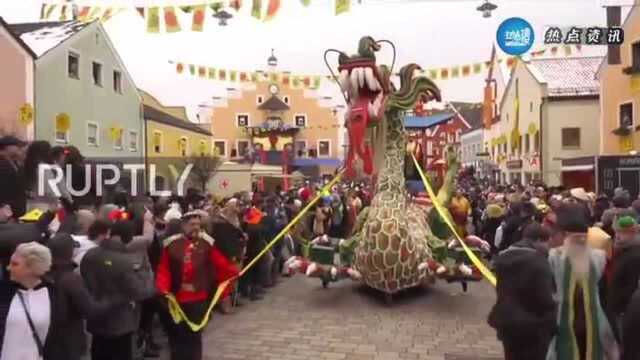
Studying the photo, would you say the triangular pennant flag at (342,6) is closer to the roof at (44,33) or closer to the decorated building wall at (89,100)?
the decorated building wall at (89,100)

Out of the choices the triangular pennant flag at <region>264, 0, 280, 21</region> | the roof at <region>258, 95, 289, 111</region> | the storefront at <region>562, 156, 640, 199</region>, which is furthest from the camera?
the roof at <region>258, 95, 289, 111</region>

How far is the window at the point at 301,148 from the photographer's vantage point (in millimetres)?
48656

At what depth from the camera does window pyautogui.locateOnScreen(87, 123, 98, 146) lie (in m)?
22.4

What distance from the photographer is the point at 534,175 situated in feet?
97.8

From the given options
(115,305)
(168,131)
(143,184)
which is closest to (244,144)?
(168,131)

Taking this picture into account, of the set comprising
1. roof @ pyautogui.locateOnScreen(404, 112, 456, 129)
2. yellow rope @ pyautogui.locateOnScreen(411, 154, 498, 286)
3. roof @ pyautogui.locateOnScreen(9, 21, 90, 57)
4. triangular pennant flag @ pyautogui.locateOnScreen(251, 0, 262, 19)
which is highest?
roof @ pyautogui.locateOnScreen(9, 21, 90, 57)

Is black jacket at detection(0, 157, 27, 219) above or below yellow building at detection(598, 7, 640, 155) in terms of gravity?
below

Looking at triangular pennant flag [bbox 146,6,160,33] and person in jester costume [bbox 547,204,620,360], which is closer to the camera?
person in jester costume [bbox 547,204,620,360]

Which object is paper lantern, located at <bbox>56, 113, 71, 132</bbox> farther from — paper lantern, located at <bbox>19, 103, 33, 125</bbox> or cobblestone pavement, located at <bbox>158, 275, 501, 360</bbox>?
cobblestone pavement, located at <bbox>158, 275, 501, 360</bbox>

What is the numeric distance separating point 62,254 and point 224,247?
13.6 feet

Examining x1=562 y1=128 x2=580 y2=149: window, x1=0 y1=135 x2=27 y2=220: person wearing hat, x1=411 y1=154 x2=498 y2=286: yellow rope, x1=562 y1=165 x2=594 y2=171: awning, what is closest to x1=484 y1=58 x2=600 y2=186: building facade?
x1=562 y1=128 x2=580 y2=149: window

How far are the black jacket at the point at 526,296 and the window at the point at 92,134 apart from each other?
19833mm

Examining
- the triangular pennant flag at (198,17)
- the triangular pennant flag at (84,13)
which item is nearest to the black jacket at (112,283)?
the triangular pennant flag at (198,17)

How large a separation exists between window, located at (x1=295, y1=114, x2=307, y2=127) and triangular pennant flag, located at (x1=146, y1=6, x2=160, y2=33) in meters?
34.9
